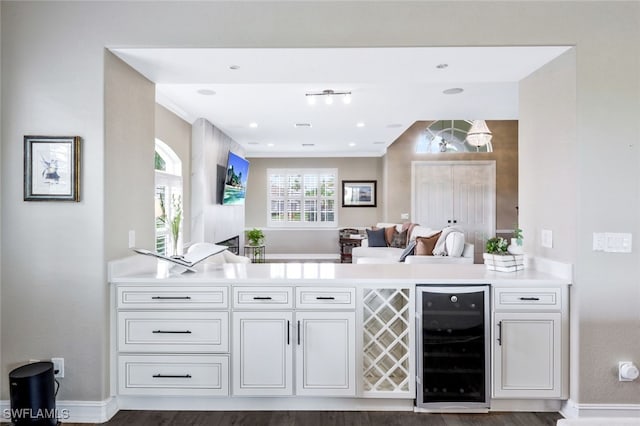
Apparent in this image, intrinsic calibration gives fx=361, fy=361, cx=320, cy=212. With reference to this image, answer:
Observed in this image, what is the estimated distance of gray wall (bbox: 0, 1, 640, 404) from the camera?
2.25 m

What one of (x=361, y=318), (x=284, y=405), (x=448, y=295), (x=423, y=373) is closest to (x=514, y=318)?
(x=448, y=295)

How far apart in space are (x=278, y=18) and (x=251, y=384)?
235 centimetres

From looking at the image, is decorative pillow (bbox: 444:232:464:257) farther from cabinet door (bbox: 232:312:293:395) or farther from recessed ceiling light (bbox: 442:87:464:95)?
cabinet door (bbox: 232:312:293:395)

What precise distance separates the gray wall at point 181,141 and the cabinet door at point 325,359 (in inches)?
130

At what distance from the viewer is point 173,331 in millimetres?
2348

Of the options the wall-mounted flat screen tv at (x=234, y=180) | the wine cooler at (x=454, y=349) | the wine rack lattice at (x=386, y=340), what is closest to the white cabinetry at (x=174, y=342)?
the wine rack lattice at (x=386, y=340)

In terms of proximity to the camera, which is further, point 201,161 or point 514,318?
point 201,161

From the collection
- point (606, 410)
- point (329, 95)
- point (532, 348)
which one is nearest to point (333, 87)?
point (329, 95)

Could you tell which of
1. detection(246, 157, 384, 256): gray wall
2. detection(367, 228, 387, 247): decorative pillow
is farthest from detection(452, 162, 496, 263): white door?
detection(246, 157, 384, 256): gray wall

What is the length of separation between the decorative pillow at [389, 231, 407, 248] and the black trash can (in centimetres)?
579

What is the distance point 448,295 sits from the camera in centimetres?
232

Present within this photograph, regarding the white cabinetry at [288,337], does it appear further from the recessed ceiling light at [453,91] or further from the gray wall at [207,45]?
the recessed ceiling light at [453,91]

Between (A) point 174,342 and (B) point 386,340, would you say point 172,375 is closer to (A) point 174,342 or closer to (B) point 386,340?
(A) point 174,342

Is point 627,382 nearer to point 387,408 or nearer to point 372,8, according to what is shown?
point 387,408
